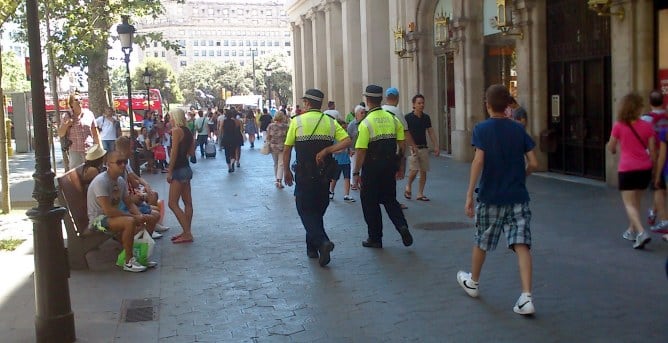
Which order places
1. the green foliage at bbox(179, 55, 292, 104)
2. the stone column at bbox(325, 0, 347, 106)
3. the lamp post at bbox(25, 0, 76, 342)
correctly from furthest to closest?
the green foliage at bbox(179, 55, 292, 104), the stone column at bbox(325, 0, 347, 106), the lamp post at bbox(25, 0, 76, 342)

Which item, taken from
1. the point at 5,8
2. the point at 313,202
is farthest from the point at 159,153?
the point at 313,202

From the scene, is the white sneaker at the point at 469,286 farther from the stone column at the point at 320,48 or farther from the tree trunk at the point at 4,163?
the stone column at the point at 320,48

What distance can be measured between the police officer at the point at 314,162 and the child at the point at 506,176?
84.8 inches

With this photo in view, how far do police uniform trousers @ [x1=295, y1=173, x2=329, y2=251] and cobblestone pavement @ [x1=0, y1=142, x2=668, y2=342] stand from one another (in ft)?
1.04

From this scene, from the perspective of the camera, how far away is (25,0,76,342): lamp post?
→ 533 cm

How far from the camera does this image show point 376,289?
6.73 metres

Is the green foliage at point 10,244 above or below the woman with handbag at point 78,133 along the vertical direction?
below

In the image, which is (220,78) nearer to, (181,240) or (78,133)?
(78,133)

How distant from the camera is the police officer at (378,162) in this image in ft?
27.1

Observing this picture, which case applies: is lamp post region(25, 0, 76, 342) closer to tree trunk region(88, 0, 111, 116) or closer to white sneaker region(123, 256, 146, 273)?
white sneaker region(123, 256, 146, 273)

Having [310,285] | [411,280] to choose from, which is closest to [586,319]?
[411,280]

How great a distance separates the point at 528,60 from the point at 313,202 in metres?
9.24

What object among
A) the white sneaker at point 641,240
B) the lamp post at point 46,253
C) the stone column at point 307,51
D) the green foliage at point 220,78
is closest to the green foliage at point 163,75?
the green foliage at point 220,78

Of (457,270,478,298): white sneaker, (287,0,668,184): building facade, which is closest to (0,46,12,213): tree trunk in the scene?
(457,270,478,298): white sneaker
